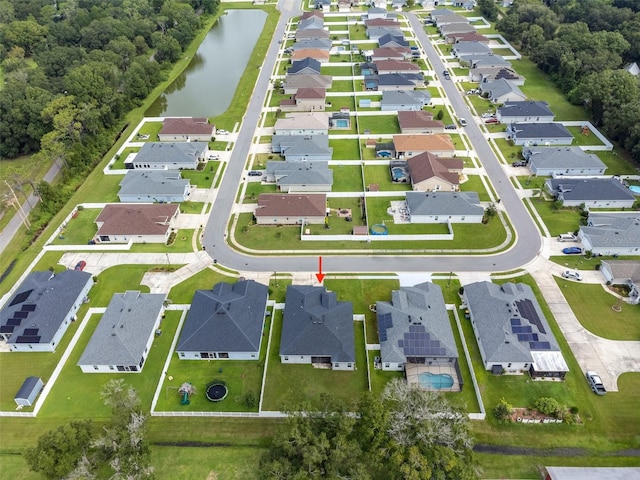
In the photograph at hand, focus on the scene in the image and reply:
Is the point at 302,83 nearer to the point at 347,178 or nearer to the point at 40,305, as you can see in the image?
the point at 347,178

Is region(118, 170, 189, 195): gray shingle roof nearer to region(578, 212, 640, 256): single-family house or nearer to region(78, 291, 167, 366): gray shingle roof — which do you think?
region(78, 291, 167, 366): gray shingle roof

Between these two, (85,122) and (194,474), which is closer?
(194,474)

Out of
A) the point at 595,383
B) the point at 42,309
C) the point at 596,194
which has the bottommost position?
the point at 42,309

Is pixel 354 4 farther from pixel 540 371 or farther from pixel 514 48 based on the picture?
pixel 540 371

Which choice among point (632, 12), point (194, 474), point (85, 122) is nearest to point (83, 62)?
point (85, 122)

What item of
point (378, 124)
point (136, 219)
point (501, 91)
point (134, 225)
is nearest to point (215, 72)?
point (378, 124)

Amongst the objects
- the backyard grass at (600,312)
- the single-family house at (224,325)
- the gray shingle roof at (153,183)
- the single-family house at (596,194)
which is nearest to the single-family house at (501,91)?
the single-family house at (596,194)
